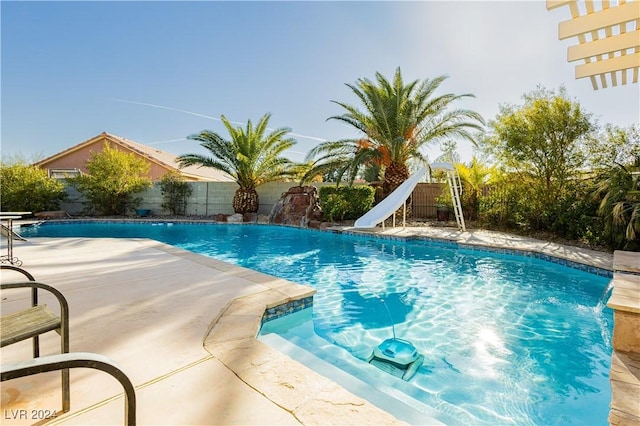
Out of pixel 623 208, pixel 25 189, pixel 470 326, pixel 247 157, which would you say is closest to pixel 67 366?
pixel 470 326

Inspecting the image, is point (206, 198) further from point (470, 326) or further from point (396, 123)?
point (470, 326)

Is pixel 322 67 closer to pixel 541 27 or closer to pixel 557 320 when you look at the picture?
pixel 541 27

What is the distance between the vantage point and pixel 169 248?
6520 millimetres

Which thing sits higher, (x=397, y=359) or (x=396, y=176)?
(x=396, y=176)

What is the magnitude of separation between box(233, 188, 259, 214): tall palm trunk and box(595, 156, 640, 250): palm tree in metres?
13.4

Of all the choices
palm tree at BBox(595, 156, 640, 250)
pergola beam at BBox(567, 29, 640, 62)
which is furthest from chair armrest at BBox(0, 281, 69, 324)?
palm tree at BBox(595, 156, 640, 250)

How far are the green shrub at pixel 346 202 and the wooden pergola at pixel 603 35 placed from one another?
1011 cm

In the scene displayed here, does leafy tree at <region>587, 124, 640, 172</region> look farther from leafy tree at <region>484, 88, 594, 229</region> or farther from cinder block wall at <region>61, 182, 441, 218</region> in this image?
cinder block wall at <region>61, 182, 441, 218</region>

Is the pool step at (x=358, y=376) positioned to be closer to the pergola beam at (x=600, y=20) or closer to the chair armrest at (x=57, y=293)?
the chair armrest at (x=57, y=293)

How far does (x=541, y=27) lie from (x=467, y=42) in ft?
6.86

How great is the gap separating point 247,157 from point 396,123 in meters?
7.42

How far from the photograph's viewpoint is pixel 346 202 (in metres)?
13.4

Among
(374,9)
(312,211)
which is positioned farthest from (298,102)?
(374,9)

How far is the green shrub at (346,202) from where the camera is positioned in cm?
1336
